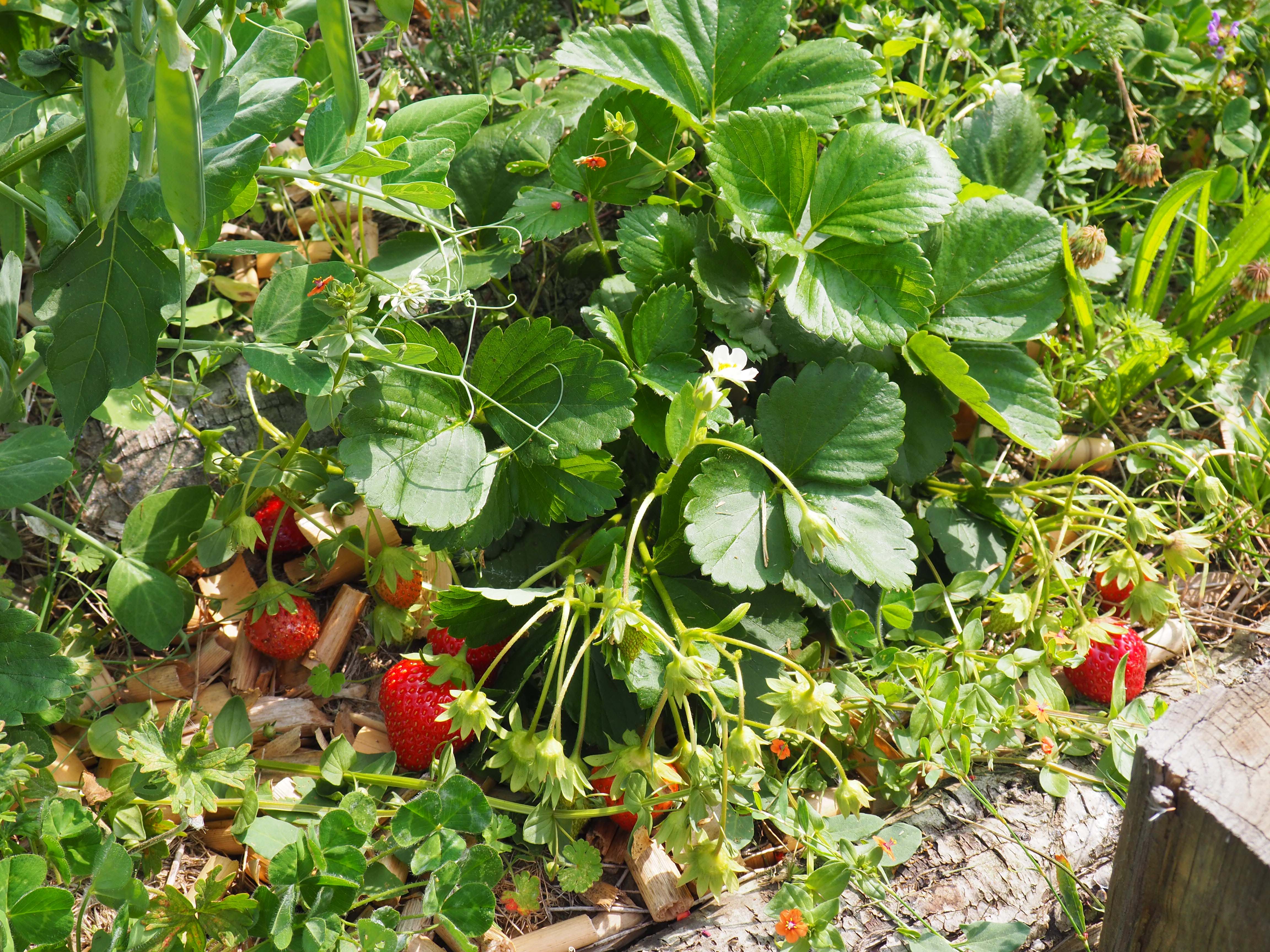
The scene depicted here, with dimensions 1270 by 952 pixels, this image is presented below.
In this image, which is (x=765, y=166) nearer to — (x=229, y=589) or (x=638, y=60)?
(x=638, y=60)

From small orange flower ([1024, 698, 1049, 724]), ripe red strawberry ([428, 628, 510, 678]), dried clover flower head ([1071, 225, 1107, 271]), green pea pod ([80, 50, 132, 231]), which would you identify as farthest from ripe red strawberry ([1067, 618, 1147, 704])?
green pea pod ([80, 50, 132, 231])

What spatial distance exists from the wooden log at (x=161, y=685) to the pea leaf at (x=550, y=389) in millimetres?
639

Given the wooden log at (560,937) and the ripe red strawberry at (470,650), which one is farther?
the ripe red strawberry at (470,650)

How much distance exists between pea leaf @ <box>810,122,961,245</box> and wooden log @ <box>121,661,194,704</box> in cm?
121

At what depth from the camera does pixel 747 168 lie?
133 centimetres

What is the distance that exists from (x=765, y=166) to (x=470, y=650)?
83 cm

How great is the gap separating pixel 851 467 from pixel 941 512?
311 millimetres

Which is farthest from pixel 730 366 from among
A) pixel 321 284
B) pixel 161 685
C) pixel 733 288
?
pixel 161 685

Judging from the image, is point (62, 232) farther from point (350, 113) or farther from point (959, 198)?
point (959, 198)

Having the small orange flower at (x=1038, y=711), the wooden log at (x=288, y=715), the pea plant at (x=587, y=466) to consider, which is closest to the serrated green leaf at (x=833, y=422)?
the pea plant at (x=587, y=466)

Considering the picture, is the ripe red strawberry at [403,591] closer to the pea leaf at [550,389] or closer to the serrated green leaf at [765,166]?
the pea leaf at [550,389]

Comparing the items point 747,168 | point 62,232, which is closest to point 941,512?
point 747,168

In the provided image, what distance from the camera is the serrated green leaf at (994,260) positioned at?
149cm

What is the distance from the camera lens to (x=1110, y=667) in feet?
4.61
